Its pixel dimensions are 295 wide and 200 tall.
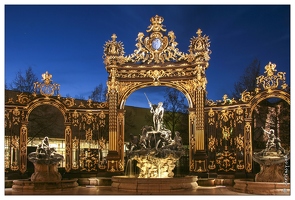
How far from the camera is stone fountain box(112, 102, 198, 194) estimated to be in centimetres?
1412

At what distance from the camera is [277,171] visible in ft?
46.2

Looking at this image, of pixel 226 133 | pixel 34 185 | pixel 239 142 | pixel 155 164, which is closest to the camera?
pixel 34 185

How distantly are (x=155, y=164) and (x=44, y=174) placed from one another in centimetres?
398

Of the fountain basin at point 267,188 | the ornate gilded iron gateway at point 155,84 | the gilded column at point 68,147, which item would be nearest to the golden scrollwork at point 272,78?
the ornate gilded iron gateway at point 155,84

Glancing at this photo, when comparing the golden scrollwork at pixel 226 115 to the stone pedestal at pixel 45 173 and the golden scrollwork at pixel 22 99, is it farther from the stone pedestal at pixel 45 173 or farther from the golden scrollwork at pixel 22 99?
the golden scrollwork at pixel 22 99

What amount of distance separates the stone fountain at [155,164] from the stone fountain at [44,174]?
204 centimetres

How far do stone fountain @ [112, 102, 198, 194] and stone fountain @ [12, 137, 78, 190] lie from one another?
6.70ft

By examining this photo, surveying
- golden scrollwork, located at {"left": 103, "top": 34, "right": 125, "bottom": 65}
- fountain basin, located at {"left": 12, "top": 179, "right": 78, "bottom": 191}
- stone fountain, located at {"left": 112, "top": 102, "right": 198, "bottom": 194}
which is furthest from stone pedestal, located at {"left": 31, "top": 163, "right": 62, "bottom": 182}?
golden scrollwork, located at {"left": 103, "top": 34, "right": 125, "bottom": 65}

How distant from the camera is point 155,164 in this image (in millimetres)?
15867

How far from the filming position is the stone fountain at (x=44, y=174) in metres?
15.1

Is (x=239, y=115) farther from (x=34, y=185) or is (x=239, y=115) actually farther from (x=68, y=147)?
(x=34, y=185)

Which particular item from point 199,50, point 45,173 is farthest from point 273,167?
point 45,173

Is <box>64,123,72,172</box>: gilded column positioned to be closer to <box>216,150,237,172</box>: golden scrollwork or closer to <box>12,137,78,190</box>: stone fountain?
<box>12,137,78,190</box>: stone fountain

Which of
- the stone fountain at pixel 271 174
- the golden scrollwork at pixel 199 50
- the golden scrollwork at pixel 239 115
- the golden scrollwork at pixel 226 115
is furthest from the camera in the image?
the golden scrollwork at pixel 199 50
